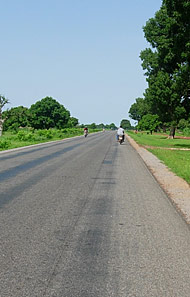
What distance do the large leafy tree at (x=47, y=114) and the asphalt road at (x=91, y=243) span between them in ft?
333

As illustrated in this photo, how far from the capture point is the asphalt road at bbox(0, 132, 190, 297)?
3.34 meters

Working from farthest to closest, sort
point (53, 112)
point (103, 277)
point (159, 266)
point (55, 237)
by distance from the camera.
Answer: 1. point (53, 112)
2. point (55, 237)
3. point (159, 266)
4. point (103, 277)

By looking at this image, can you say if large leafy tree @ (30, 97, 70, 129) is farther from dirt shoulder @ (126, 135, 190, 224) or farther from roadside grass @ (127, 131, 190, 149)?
dirt shoulder @ (126, 135, 190, 224)

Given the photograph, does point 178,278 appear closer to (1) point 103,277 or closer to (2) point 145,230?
(1) point 103,277

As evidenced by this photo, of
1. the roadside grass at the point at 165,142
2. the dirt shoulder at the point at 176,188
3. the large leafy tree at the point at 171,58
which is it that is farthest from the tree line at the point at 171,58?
the dirt shoulder at the point at 176,188

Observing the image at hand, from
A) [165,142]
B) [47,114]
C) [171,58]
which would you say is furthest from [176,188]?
[47,114]

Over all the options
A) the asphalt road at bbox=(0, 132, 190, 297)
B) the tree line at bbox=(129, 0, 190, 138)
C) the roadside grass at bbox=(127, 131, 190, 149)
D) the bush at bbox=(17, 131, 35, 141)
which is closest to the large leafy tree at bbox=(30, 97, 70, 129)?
the tree line at bbox=(129, 0, 190, 138)

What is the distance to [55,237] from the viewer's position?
480 centimetres

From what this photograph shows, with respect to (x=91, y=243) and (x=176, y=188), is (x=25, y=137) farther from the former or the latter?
(x=91, y=243)

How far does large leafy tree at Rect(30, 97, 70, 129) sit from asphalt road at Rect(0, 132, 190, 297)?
102 m

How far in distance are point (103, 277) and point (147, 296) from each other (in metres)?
0.56

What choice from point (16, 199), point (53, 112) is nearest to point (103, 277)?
point (16, 199)

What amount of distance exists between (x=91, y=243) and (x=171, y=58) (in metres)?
32.9

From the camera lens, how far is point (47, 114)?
111 metres
